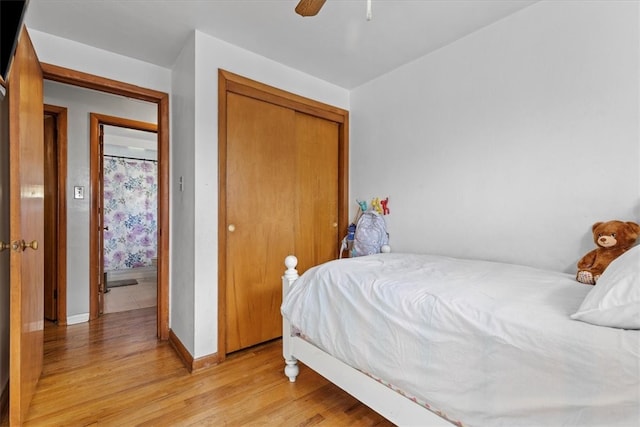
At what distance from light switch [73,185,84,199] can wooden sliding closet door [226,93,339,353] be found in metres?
1.74

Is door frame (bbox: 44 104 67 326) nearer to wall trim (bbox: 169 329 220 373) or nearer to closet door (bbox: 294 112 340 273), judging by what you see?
wall trim (bbox: 169 329 220 373)

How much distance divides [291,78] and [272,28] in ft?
1.85

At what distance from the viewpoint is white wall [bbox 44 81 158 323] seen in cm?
288

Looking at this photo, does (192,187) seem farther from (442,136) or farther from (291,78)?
(442,136)

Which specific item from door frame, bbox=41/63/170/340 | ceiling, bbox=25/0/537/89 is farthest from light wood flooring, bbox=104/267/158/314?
ceiling, bbox=25/0/537/89

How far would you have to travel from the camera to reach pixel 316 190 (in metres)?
2.83

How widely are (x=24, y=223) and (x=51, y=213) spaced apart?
177 cm

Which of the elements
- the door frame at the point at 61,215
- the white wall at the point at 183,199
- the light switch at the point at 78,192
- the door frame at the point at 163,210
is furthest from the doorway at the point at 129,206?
the white wall at the point at 183,199

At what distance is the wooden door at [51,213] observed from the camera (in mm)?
2865

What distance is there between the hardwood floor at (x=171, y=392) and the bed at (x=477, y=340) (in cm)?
25

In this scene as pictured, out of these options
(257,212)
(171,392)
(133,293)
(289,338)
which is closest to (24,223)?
(171,392)

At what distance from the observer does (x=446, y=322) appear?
1107mm

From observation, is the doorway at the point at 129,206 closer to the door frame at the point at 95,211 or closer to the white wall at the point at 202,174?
the door frame at the point at 95,211

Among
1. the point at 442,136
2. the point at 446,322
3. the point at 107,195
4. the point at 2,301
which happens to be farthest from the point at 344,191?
the point at 107,195
